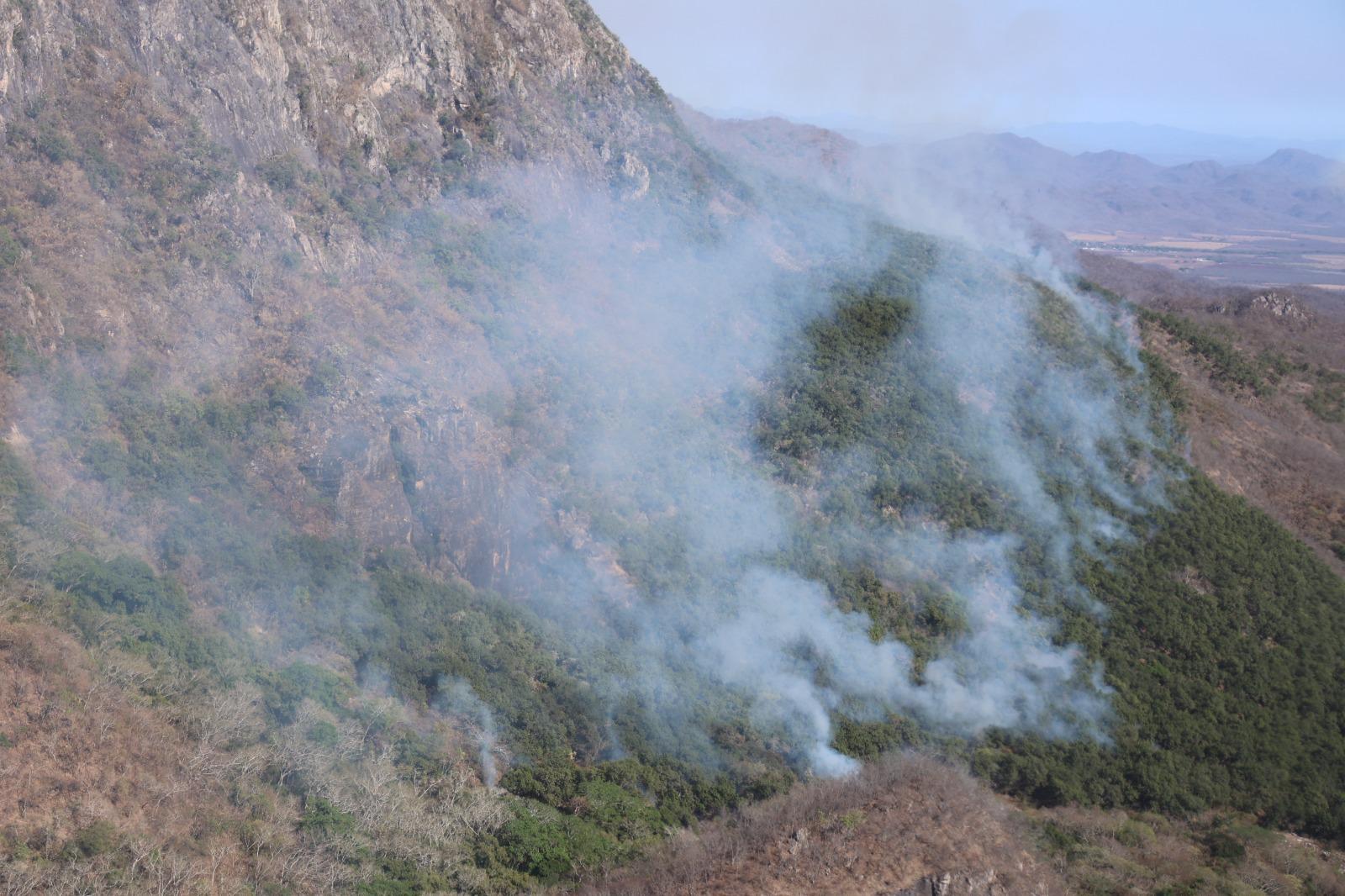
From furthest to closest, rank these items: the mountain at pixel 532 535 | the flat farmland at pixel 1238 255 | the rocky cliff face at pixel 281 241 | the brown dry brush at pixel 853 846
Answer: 1. the flat farmland at pixel 1238 255
2. the rocky cliff face at pixel 281 241
3. the mountain at pixel 532 535
4. the brown dry brush at pixel 853 846

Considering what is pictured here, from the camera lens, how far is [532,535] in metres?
34.8

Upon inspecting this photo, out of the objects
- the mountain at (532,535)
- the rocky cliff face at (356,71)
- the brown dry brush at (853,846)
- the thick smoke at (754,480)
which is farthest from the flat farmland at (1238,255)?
the brown dry brush at (853,846)

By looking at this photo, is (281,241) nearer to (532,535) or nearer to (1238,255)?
(532,535)

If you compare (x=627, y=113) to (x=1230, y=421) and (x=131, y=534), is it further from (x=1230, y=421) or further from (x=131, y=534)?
(x=1230, y=421)

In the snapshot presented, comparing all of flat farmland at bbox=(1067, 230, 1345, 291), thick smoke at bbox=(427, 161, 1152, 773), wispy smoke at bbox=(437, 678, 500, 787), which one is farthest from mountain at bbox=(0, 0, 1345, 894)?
flat farmland at bbox=(1067, 230, 1345, 291)

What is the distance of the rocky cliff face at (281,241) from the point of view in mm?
32000

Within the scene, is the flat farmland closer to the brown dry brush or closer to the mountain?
the mountain

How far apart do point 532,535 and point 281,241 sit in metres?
16.8

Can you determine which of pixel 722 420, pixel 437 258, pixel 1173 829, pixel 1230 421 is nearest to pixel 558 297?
pixel 437 258

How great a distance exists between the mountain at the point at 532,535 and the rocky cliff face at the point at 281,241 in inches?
6.9

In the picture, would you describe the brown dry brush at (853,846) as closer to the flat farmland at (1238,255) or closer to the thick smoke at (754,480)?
the thick smoke at (754,480)

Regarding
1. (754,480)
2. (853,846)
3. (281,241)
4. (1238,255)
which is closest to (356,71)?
(281,241)

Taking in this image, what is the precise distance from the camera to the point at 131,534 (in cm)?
2861

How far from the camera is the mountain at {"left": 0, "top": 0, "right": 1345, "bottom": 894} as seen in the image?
79.6ft
